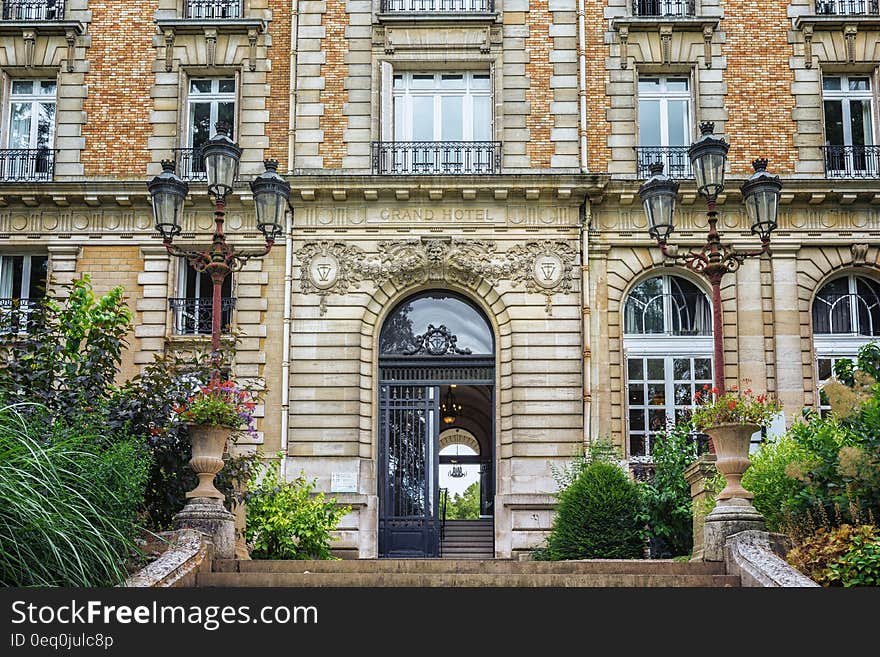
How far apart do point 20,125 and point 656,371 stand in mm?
13503

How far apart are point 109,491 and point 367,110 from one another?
42.9ft

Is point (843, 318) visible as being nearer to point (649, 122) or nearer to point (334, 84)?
point (649, 122)

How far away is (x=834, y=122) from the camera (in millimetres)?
23422

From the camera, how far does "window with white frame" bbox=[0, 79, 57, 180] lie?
23.3 meters

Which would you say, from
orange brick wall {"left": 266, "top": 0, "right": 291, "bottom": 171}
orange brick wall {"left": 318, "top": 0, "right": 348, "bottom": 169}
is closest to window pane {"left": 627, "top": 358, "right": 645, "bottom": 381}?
orange brick wall {"left": 318, "top": 0, "right": 348, "bottom": 169}

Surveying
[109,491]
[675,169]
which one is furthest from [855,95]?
[109,491]

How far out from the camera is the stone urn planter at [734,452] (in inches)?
530

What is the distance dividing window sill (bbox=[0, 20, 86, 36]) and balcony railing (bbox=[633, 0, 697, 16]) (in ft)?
36.6

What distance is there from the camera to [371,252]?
2231cm

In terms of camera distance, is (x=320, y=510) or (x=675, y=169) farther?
(x=675, y=169)

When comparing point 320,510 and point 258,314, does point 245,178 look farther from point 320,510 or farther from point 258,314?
point 320,510

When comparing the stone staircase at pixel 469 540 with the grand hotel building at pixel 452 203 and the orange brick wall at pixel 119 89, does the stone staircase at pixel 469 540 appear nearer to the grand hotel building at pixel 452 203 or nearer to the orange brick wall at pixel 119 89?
the grand hotel building at pixel 452 203

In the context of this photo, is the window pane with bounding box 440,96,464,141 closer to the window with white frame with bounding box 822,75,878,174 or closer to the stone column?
the window with white frame with bounding box 822,75,878,174

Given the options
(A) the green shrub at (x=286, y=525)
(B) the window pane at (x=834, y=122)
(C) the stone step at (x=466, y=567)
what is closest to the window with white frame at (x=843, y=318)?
(B) the window pane at (x=834, y=122)
